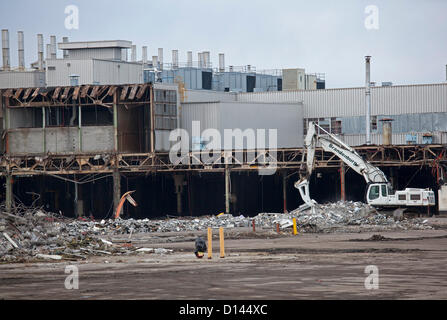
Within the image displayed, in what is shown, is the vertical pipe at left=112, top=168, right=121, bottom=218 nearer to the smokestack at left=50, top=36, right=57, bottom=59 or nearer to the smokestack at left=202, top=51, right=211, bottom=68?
the smokestack at left=50, top=36, right=57, bottom=59

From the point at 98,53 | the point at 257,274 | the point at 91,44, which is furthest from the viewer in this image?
the point at 98,53

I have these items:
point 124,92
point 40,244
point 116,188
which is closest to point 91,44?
point 124,92

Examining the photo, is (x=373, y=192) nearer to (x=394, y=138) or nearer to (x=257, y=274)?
(x=394, y=138)

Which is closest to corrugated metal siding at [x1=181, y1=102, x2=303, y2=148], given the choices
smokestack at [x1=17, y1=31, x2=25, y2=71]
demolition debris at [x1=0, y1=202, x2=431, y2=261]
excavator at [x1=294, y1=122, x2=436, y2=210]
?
demolition debris at [x1=0, y1=202, x2=431, y2=261]

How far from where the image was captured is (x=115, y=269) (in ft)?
79.3

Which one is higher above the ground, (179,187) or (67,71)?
(67,71)

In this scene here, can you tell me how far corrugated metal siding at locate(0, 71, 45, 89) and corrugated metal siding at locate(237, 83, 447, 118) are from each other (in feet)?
67.9

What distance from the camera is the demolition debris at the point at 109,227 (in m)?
28.6

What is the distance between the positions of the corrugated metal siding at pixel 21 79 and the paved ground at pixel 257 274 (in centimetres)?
4469

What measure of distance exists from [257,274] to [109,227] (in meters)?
25.7

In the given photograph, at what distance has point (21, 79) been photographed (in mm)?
74438

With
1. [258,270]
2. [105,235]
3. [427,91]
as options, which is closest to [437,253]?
[258,270]

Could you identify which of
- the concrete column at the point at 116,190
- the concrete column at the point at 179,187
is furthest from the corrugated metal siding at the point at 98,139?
the concrete column at the point at 179,187

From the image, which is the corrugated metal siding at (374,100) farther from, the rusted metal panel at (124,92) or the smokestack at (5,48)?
the smokestack at (5,48)
